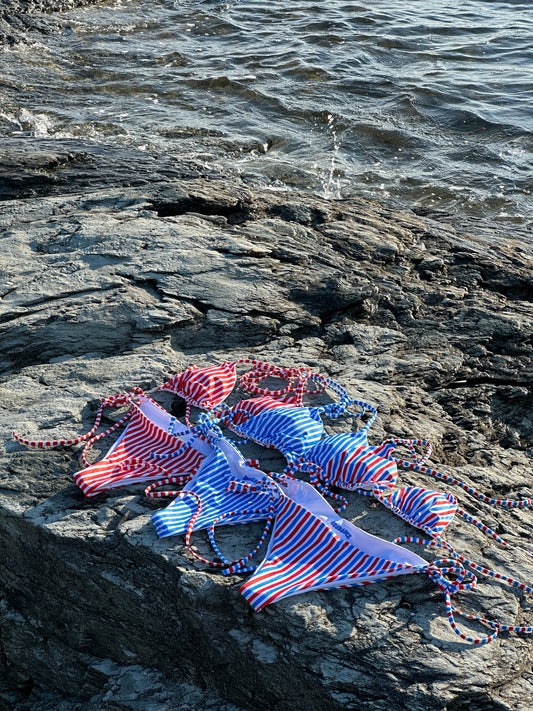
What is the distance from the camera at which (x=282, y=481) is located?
3240mm

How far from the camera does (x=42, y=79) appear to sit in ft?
34.7

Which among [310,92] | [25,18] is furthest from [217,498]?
[25,18]

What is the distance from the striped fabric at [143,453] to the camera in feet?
10.8

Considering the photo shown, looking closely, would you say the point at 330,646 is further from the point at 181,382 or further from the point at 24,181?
the point at 24,181

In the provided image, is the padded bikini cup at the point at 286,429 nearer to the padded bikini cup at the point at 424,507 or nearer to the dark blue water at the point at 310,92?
the padded bikini cup at the point at 424,507

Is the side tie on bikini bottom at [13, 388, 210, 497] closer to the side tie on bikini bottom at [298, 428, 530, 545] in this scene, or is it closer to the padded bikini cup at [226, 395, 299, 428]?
the padded bikini cup at [226, 395, 299, 428]

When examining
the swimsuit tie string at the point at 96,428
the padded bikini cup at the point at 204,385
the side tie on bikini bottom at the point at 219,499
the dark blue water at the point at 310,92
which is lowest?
the side tie on bikini bottom at the point at 219,499

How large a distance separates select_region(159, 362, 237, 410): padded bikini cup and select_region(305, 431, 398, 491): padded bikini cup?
66cm

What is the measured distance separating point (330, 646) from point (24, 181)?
4.95 meters

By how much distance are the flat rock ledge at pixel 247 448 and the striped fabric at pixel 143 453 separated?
0.31 feet

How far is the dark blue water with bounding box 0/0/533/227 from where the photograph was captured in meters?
8.49

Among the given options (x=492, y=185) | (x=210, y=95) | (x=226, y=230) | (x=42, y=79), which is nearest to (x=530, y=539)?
(x=226, y=230)

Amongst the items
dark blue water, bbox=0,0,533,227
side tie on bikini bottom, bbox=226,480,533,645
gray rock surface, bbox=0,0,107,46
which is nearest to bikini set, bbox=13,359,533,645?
side tie on bikini bottom, bbox=226,480,533,645

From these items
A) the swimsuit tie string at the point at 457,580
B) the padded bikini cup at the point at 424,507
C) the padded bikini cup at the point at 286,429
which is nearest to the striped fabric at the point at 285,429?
the padded bikini cup at the point at 286,429
